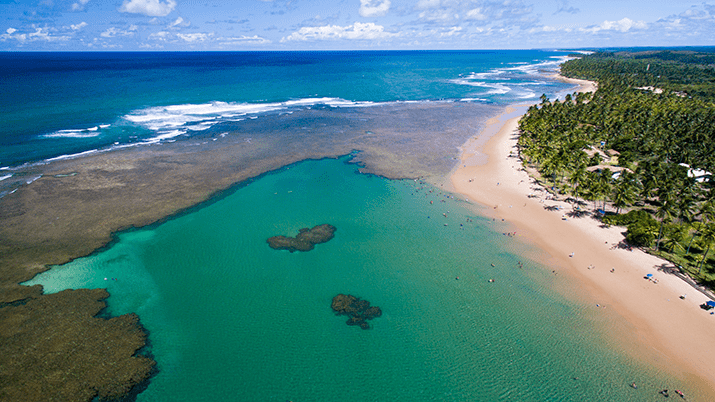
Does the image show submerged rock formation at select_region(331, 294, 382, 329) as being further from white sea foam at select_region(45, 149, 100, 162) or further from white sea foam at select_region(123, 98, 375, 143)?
white sea foam at select_region(123, 98, 375, 143)

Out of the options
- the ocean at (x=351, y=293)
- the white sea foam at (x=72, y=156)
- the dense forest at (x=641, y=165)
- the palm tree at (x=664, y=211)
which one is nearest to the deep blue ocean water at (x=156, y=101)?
the white sea foam at (x=72, y=156)

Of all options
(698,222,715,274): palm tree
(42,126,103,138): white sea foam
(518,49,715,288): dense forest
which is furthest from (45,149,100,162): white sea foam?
(698,222,715,274): palm tree

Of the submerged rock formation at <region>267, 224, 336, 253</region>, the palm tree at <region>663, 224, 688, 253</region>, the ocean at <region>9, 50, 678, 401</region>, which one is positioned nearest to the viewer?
the ocean at <region>9, 50, 678, 401</region>

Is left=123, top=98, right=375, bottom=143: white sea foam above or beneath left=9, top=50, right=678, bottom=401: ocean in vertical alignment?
above

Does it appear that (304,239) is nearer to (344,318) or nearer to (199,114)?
(344,318)

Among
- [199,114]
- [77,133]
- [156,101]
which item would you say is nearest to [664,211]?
[199,114]

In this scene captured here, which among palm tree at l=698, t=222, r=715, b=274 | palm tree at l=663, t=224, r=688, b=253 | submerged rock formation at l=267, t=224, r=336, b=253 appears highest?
palm tree at l=698, t=222, r=715, b=274
